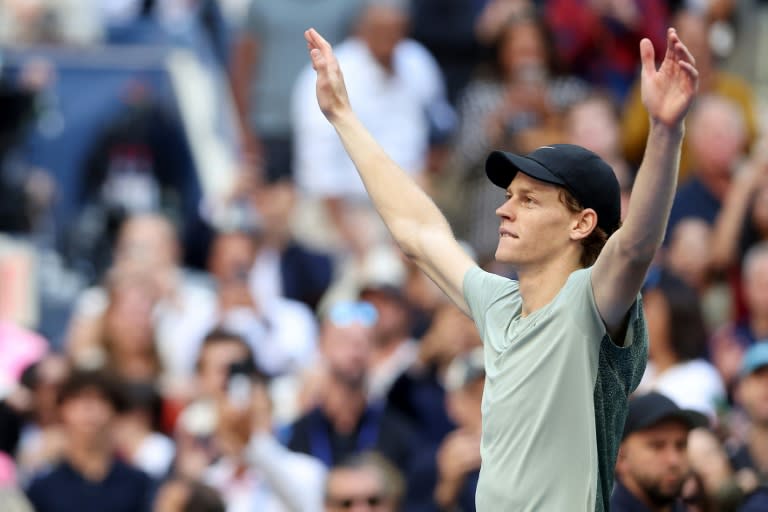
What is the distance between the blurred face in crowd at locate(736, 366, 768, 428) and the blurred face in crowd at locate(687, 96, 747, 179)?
2.57 m

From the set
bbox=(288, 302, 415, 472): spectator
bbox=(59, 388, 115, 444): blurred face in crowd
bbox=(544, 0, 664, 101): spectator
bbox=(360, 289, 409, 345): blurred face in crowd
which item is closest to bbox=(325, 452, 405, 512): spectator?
bbox=(288, 302, 415, 472): spectator

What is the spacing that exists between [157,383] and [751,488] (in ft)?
13.1

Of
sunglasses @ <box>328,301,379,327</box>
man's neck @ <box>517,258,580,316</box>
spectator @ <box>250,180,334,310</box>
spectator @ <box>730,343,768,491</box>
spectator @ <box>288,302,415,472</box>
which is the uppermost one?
man's neck @ <box>517,258,580,316</box>

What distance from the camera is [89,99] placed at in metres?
11.5

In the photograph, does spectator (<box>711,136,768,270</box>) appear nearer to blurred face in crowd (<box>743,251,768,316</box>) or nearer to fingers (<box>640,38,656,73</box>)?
blurred face in crowd (<box>743,251,768,316</box>)

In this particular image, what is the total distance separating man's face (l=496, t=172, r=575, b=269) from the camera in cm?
371

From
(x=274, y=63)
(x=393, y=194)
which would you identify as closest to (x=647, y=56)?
(x=393, y=194)

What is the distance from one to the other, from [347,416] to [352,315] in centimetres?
58

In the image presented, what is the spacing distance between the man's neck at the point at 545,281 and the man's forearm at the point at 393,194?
0.66 m

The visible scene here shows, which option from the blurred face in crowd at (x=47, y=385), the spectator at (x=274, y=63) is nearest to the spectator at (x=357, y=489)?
the blurred face in crowd at (x=47, y=385)

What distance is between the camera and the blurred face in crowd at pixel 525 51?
974cm

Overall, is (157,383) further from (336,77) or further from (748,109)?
(336,77)

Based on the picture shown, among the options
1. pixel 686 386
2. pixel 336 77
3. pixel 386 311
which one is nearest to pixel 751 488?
pixel 686 386

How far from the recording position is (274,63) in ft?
39.6
